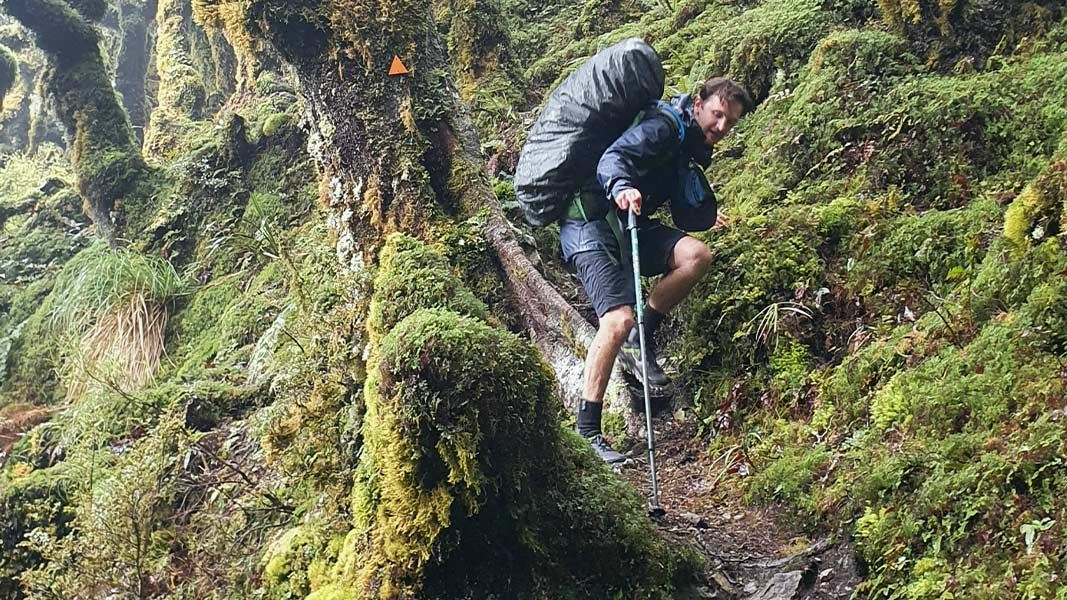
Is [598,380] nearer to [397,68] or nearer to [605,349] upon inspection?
[605,349]

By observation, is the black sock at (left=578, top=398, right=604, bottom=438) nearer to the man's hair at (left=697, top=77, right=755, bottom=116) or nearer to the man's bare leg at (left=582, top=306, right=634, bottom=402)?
the man's bare leg at (left=582, top=306, right=634, bottom=402)

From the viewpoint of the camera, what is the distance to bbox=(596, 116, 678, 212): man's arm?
5.16 m

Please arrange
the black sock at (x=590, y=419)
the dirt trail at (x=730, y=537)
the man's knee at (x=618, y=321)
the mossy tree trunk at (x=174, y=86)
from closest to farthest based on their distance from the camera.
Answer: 1. the dirt trail at (x=730, y=537)
2. the black sock at (x=590, y=419)
3. the man's knee at (x=618, y=321)
4. the mossy tree trunk at (x=174, y=86)

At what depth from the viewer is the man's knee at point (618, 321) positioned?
536 centimetres

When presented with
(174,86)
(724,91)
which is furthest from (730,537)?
(174,86)

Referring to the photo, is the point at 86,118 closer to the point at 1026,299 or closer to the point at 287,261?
the point at 287,261

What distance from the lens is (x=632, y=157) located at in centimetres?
534

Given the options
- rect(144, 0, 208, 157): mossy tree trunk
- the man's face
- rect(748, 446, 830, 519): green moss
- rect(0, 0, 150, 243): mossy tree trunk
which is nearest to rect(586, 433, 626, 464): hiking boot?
rect(748, 446, 830, 519): green moss

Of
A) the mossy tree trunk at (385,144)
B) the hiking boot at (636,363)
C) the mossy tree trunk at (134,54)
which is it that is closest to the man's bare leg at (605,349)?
the hiking boot at (636,363)

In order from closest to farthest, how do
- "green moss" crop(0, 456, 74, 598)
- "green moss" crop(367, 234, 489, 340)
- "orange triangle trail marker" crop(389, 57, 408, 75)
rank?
"green moss" crop(367, 234, 489, 340), "orange triangle trail marker" crop(389, 57, 408, 75), "green moss" crop(0, 456, 74, 598)

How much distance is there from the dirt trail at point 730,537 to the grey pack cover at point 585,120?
5.85ft

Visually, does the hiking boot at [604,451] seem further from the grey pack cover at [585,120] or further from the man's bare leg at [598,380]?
the grey pack cover at [585,120]

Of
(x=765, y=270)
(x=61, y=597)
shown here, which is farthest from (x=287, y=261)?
(x=765, y=270)

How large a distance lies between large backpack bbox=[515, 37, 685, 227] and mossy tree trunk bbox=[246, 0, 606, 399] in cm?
92
